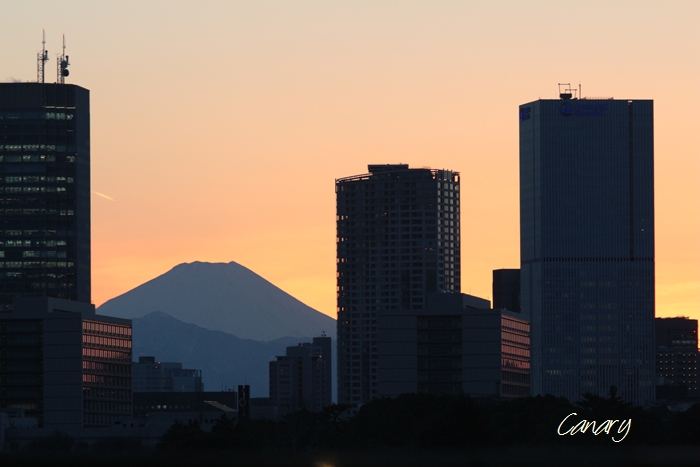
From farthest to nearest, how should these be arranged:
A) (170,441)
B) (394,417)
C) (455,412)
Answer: (394,417), (170,441), (455,412)

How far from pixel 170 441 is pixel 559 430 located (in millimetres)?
39657

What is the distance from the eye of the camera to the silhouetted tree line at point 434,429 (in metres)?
125

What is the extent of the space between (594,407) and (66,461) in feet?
404

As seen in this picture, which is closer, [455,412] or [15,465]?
[15,465]

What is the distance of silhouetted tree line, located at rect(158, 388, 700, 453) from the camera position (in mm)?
124938

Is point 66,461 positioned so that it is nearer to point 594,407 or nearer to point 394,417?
point 594,407

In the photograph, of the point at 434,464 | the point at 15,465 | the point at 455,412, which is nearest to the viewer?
the point at 15,465

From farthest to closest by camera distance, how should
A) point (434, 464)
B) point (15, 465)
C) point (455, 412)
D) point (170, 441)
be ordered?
1. point (170, 441)
2. point (455, 412)
3. point (434, 464)
4. point (15, 465)

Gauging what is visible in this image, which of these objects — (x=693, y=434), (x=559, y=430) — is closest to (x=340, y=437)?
(x=559, y=430)

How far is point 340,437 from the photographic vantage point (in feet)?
492

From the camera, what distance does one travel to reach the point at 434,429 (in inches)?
5123

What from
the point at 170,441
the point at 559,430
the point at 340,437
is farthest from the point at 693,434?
the point at 170,441

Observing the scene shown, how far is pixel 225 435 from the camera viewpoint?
438 ft

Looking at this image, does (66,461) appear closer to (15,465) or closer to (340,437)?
(15,465)
